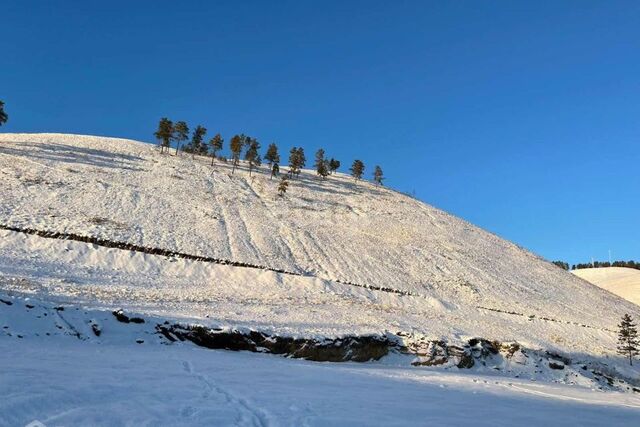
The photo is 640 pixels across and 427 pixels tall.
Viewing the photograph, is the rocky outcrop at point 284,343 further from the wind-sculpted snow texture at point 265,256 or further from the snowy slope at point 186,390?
the snowy slope at point 186,390

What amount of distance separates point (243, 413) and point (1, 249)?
29.6 m

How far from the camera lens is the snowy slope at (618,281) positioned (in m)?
90.4

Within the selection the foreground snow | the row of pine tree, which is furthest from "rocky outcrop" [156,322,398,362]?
the row of pine tree

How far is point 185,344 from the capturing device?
18.0m

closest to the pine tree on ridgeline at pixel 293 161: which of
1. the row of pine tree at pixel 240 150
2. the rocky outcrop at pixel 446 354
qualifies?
the row of pine tree at pixel 240 150

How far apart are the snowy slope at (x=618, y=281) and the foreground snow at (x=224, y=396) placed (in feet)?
304

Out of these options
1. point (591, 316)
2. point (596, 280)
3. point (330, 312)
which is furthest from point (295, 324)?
point (596, 280)

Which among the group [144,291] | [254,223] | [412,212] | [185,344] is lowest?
[185,344]

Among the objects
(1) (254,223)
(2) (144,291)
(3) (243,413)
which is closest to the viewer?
(3) (243,413)

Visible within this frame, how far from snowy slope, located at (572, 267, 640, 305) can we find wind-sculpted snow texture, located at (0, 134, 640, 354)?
3576 cm

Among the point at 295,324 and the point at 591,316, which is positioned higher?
the point at 591,316

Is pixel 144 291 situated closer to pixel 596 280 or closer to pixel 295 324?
pixel 295 324

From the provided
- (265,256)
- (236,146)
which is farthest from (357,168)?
(265,256)

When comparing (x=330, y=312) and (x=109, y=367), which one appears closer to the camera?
(x=109, y=367)
